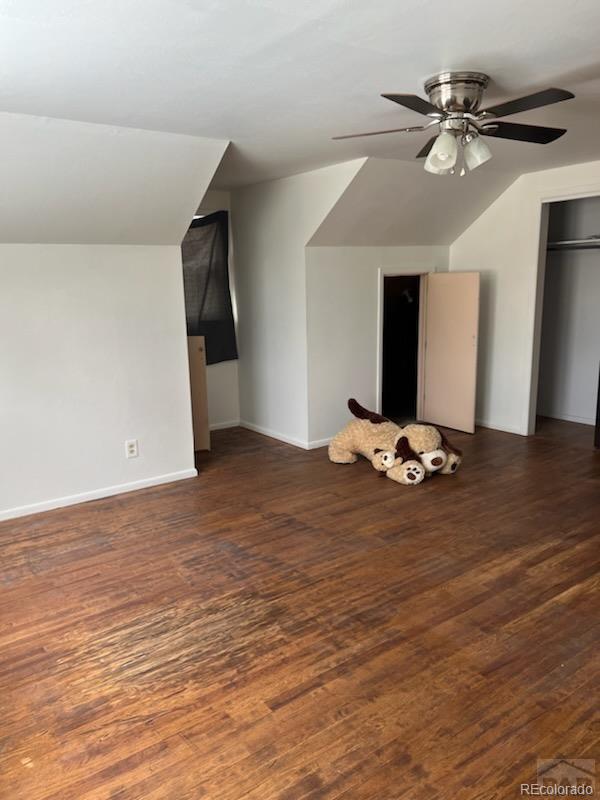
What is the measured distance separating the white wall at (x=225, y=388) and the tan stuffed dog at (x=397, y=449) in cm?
159

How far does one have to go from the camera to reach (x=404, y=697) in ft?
7.43

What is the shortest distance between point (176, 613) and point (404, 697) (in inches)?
46.3

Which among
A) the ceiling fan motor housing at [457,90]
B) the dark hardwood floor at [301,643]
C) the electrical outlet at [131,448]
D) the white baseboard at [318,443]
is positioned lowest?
the dark hardwood floor at [301,643]

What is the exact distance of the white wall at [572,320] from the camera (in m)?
5.82

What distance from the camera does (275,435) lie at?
584cm

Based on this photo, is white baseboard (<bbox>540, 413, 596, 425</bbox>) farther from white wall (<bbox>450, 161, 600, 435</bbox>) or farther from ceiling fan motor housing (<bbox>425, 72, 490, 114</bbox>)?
ceiling fan motor housing (<bbox>425, 72, 490, 114</bbox>)

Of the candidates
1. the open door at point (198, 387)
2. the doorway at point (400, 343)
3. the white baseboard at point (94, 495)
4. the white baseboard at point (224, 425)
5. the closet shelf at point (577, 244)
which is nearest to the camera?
the white baseboard at point (94, 495)

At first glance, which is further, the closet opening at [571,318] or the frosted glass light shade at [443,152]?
the closet opening at [571,318]

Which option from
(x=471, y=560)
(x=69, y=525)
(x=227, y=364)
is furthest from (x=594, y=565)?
(x=227, y=364)

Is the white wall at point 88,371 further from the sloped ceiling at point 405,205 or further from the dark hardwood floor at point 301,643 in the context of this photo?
the sloped ceiling at point 405,205

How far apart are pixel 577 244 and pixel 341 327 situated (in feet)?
8.06

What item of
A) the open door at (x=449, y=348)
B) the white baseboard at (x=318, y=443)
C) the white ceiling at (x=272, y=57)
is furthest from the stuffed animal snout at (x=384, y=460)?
the white ceiling at (x=272, y=57)

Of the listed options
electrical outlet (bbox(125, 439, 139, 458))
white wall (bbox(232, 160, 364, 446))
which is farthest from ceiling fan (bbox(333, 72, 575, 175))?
electrical outlet (bbox(125, 439, 139, 458))

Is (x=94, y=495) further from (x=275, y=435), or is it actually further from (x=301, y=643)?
(x=301, y=643)
